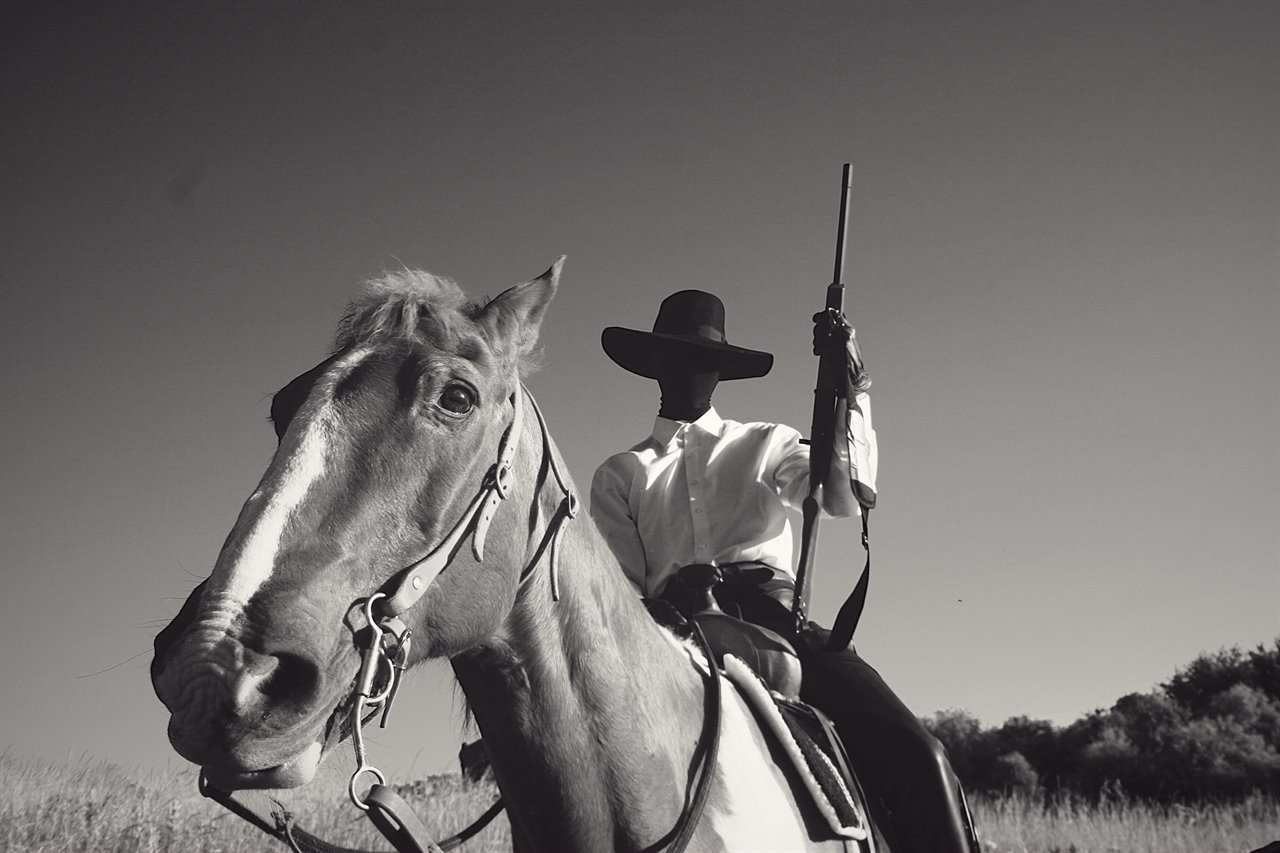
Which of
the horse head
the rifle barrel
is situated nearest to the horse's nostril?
the horse head

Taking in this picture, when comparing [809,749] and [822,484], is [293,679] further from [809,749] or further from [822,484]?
[822,484]

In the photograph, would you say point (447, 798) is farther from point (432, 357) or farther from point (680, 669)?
point (432, 357)

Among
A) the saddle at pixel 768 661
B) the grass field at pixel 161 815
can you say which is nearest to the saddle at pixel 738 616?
the saddle at pixel 768 661

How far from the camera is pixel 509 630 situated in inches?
95.4

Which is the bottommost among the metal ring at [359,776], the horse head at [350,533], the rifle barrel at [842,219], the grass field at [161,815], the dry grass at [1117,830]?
the dry grass at [1117,830]

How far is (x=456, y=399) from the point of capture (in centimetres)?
241

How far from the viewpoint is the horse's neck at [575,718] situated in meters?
2.40

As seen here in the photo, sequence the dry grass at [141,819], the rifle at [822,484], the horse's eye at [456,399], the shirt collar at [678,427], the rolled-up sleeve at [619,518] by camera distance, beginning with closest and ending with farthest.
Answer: the horse's eye at [456,399]
the rifle at [822,484]
the rolled-up sleeve at [619,518]
the shirt collar at [678,427]
the dry grass at [141,819]

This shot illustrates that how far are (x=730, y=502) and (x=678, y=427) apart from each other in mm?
490

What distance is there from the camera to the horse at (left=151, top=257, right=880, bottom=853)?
1.89 m

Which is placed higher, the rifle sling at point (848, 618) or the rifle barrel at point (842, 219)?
the rifle barrel at point (842, 219)

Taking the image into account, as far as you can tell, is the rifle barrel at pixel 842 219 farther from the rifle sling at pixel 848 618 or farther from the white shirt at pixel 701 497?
the rifle sling at pixel 848 618

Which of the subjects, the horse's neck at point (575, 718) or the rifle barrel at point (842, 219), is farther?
the rifle barrel at point (842, 219)

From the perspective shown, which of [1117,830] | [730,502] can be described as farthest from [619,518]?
[1117,830]
